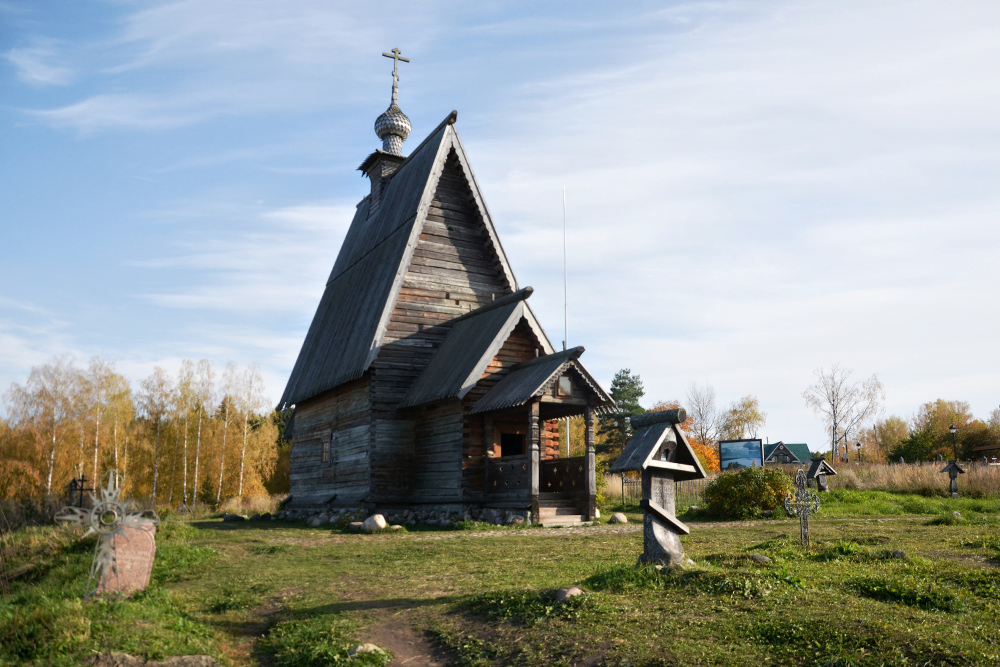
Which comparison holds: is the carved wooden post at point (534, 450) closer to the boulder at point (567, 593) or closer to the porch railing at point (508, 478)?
the porch railing at point (508, 478)

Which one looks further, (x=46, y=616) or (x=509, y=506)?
(x=509, y=506)

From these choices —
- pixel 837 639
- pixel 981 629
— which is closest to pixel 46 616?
pixel 837 639

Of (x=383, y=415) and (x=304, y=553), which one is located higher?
(x=383, y=415)

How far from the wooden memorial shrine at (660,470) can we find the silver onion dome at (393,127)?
78.5ft

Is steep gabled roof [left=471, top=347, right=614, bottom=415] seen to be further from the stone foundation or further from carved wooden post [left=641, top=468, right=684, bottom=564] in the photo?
carved wooden post [left=641, top=468, right=684, bottom=564]

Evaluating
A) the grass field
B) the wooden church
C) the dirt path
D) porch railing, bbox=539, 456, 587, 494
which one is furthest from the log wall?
the dirt path

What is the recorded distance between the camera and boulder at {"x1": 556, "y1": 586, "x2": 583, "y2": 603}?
7.24m

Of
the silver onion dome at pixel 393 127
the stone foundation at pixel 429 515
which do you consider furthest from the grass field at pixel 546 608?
the silver onion dome at pixel 393 127

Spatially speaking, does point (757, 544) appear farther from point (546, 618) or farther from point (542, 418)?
point (542, 418)

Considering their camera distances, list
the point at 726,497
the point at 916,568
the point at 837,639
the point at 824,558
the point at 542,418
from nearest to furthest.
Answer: the point at 837,639 < the point at 916,568 < the point at 824,558 < the point at 726,497 < the point at 542,418

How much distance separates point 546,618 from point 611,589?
41.6 inches

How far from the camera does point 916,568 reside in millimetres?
8359

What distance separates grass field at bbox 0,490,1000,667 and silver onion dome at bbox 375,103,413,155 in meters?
21.5

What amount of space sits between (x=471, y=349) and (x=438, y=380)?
1.25 metres
